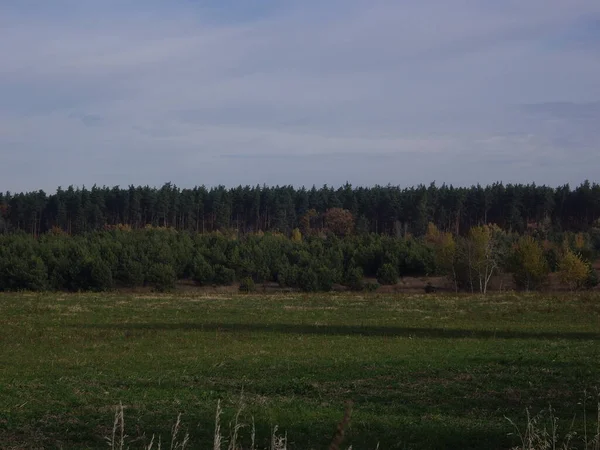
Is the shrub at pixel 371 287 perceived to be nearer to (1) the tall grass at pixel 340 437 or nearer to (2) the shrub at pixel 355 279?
(2) the shrub at pixel 355 279

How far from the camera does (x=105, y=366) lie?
64.4 ft

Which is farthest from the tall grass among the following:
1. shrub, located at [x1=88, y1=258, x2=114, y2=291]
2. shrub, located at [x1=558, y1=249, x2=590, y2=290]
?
shrub, located at [x1=88, y1=258, x2=114, y2=291]

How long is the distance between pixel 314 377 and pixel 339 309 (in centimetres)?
2292

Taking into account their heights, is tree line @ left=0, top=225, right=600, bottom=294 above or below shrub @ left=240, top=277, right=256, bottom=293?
above

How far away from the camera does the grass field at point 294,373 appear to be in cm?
1185

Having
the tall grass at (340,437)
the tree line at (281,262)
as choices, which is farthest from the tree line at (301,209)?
the tall grass at (340,437)

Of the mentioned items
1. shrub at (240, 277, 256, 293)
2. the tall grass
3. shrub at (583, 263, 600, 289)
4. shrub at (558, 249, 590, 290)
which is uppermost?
the tall grass

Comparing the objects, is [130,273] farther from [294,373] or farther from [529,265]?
[294,373]

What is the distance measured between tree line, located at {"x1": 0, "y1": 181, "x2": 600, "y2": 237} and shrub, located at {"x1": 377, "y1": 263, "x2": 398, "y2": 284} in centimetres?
4205

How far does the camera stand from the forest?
262 ft

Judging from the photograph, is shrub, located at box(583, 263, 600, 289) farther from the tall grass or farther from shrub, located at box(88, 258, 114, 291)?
the tall grass

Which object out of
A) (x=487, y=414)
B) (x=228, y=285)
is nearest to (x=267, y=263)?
(x=228, y=285)

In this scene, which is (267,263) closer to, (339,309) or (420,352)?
(339,309)

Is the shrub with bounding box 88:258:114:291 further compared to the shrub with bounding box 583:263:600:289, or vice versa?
the shrub with bounding box 583:263:600:289
